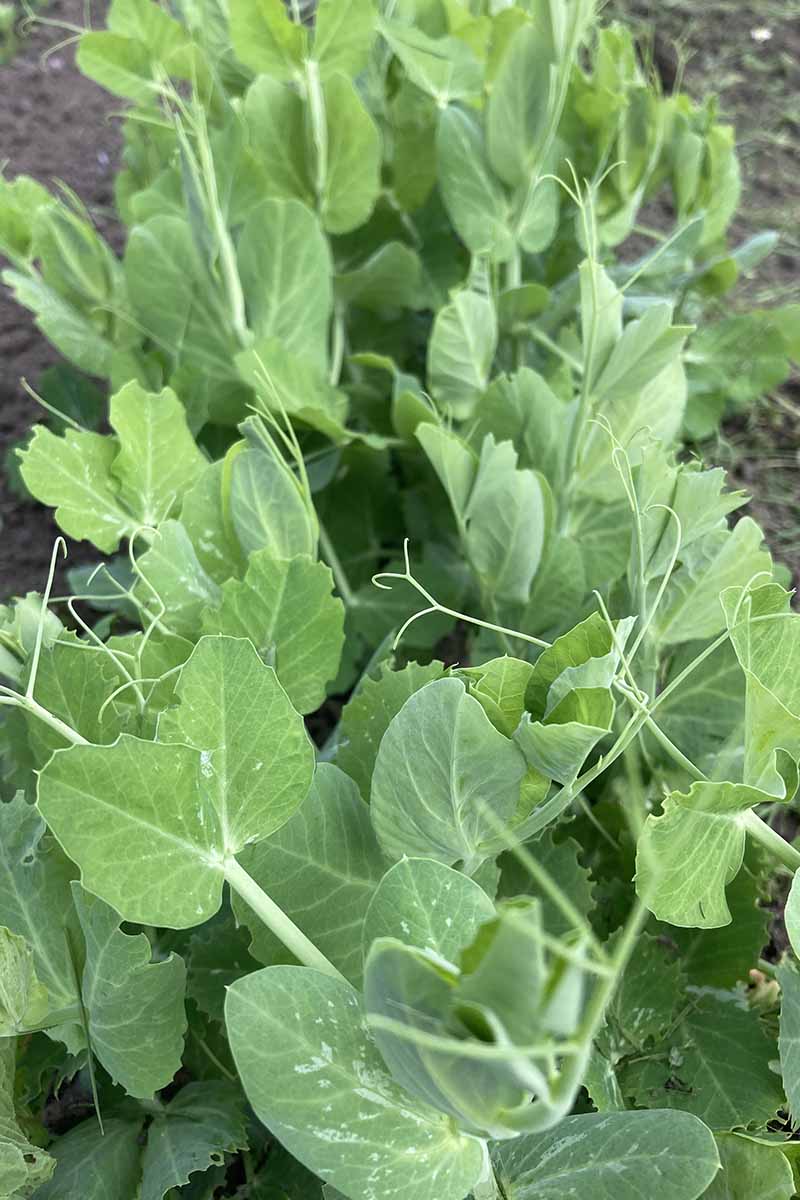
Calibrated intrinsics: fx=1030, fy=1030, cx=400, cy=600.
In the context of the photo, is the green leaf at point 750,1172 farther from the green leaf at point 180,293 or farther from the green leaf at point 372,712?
the green leaf at point 180,293

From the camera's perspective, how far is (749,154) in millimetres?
1979

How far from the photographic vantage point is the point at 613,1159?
46 cm

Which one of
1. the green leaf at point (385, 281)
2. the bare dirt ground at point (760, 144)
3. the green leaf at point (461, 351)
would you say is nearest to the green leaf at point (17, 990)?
the green leaf at point (461, 351)

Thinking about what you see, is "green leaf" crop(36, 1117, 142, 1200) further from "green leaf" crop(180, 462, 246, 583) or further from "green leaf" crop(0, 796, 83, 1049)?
"green leaf" crop(180, 462, 246, 583)

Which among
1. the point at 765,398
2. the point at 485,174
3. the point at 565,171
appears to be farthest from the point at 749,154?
the point at 485,174

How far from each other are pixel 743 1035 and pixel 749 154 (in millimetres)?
1804

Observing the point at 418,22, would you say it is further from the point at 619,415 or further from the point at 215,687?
the point at 215,687

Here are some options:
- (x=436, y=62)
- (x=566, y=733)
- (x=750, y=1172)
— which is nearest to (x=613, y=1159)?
(x=750, y=1172)

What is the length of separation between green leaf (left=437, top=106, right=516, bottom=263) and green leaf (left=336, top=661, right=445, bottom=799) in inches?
22.3

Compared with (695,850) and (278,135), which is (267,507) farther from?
(278,135)

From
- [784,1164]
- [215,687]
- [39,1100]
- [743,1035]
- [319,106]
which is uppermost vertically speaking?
[319,106]

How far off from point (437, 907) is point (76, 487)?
1.63ft

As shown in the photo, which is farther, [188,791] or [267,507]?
[267,507]

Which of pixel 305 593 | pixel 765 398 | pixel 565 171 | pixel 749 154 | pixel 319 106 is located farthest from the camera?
pixel 749 154
